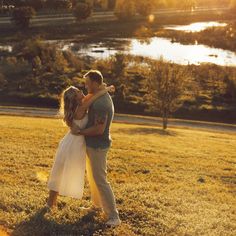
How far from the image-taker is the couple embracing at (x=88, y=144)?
890 cm

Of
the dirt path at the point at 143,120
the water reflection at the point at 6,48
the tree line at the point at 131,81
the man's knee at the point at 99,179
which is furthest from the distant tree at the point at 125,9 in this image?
the man's knee at the point at 99,179

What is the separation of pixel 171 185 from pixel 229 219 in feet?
9.84

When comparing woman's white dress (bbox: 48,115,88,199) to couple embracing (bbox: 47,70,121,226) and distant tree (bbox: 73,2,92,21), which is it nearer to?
couple embracing (bbox: 47,70,121,226)

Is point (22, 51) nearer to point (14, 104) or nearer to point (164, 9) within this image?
point (14, 104)

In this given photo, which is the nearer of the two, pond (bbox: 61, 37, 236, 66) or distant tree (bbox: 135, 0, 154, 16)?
pond (bbox: 61, 37, 236, 66)

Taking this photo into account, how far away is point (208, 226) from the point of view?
32.4ft

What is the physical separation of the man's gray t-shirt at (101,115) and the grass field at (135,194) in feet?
4.90

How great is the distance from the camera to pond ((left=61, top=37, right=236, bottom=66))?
273 feet

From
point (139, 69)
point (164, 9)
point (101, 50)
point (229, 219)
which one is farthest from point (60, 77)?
point (164, 9)

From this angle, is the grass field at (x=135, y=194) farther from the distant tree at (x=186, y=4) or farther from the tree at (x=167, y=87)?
the distant tree at (x=186, y=4)

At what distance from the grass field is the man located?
454mm

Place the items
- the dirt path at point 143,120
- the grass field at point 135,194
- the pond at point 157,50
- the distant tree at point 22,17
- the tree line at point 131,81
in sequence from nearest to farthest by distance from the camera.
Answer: the grass field at point 135,194 < the dirt path at point 143,120 < the tree line at point 131,81 < the pond at point 157,50 < the distant tree at point 22,17

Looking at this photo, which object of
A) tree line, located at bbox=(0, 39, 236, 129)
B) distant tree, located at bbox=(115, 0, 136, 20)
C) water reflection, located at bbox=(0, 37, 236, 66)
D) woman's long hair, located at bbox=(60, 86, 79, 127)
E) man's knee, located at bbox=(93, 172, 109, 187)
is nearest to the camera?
woman's long hair, located at bbox=(60, 86, 79, 127)

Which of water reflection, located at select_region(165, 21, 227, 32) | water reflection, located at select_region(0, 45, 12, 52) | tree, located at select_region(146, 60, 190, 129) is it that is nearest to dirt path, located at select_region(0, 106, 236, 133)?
tree, located at select_region(146, 60, 190, 129)
